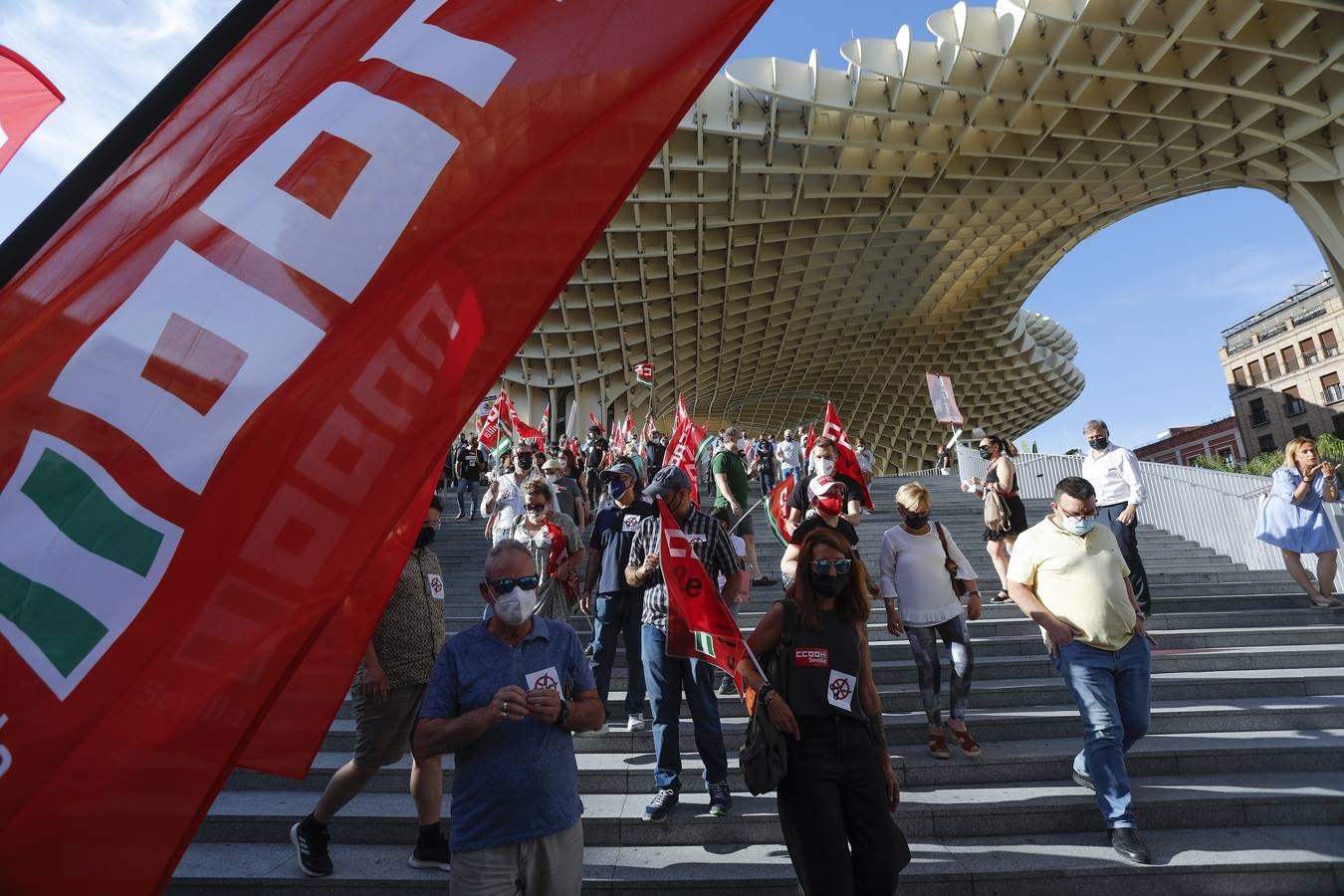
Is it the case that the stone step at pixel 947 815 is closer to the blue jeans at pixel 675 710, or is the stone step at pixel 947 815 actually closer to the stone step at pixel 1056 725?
the blue jeans at pixel 675 710

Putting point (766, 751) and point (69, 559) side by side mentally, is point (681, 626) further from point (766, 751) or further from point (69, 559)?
point (69, 559)

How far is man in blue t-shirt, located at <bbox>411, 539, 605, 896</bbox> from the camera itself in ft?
7.54

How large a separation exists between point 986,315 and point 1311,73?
21.5 metres

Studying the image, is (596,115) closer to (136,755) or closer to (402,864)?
(136,755)

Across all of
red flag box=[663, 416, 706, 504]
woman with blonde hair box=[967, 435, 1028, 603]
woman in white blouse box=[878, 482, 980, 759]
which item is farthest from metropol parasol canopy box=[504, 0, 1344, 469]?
woman in white blouse box=[878, 482, 980, 759]

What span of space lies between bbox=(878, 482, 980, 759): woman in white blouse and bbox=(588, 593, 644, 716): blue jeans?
1582 mm

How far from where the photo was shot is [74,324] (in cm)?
131

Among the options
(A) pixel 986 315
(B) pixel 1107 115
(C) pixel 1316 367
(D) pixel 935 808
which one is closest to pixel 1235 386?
(C) pixel 1316 367

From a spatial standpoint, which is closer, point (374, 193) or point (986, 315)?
point (374, 193)

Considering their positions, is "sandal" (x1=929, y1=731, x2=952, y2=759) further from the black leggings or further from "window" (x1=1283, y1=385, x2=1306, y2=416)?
"window" (x1=1283, y1=385, x2=1306, y2=416)

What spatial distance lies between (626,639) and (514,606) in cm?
271

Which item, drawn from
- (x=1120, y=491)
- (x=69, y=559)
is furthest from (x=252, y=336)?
(x=1120, y=491)

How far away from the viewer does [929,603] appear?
463 centimetres

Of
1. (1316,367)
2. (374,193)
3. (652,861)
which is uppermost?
(1316,367)
